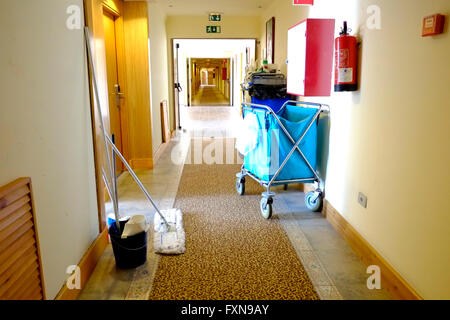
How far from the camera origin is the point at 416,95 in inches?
73.0

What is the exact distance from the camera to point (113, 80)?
4.59 meters

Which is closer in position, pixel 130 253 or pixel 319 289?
pixel 319 289

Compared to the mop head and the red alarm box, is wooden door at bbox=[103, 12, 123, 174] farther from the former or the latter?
the red alarm box

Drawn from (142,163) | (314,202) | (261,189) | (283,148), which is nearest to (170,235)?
(283,148)

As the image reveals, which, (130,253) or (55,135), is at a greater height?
(55,135)

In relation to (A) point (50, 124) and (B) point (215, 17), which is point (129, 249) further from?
(B) point (215, 17)

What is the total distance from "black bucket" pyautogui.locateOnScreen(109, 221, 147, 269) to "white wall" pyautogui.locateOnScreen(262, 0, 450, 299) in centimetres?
156

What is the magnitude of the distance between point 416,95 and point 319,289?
1237mm

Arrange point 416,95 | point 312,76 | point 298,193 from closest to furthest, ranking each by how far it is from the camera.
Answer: point 416,95, point 312,76, point 298,193

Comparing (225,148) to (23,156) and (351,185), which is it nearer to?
(351,185)

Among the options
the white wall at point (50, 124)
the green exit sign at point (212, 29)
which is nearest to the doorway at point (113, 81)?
the white wall at point (50, 124)

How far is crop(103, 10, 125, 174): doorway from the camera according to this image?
4.40 m

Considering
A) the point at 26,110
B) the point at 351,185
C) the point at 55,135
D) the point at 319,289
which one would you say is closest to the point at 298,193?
the point at 351,185

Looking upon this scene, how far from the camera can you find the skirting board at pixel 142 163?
5.08 metres
